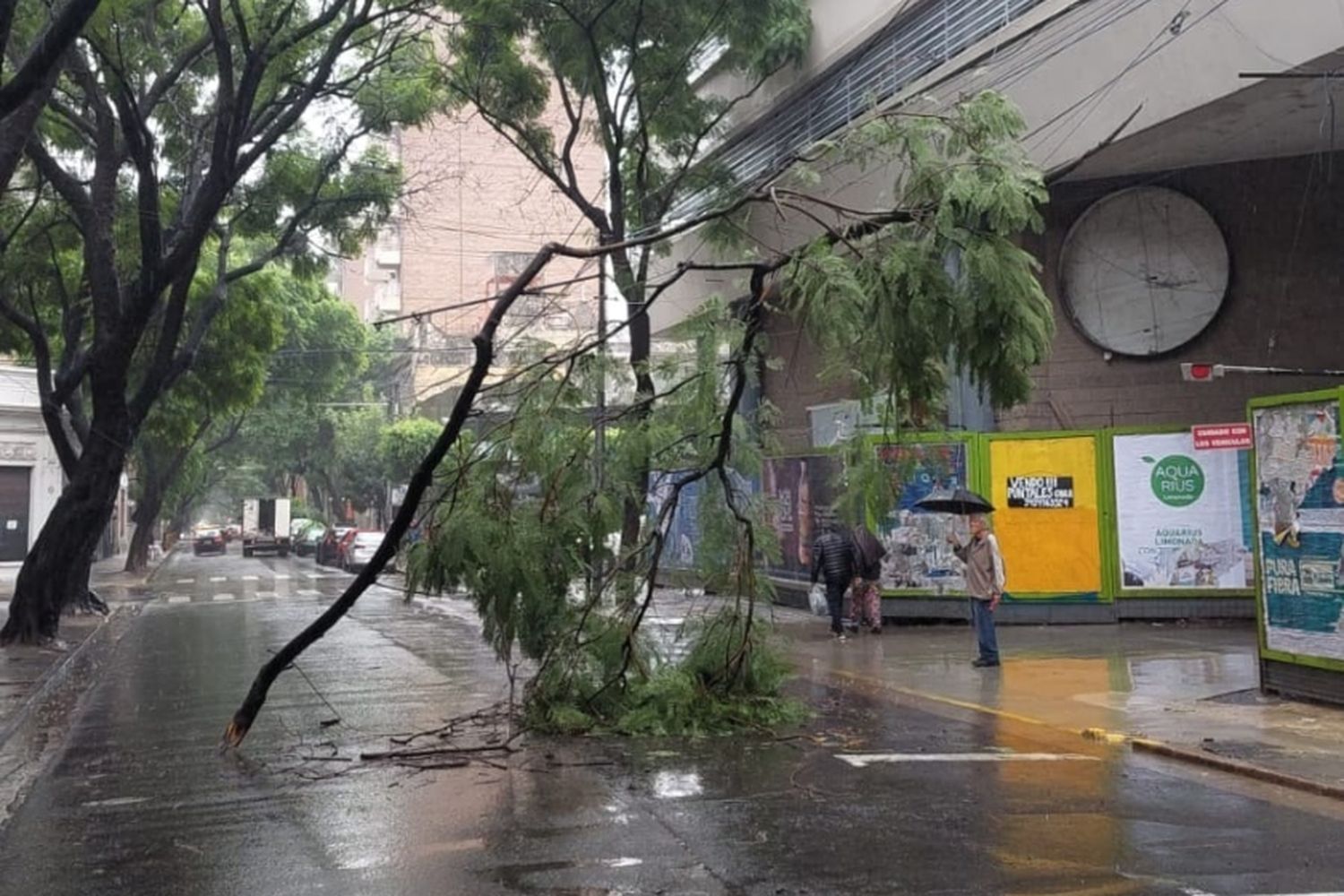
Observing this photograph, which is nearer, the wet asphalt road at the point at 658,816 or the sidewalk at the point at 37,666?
the wet asphalt road at the point at 658,816

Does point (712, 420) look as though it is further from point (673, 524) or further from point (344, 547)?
point (344, 547)

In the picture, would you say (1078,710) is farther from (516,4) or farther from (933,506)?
(516,4)

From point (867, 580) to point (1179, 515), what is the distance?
445 centimetres

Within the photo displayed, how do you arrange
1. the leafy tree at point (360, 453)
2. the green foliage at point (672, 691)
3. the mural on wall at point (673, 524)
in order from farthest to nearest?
the leafy tree at point (360, 453) < the mural on wall at point (673, 524) < the green foliage at point (672, 691)

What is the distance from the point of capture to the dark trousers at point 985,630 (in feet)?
44.2

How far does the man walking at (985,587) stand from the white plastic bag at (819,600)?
567 cm

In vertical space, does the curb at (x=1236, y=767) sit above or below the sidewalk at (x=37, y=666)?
below

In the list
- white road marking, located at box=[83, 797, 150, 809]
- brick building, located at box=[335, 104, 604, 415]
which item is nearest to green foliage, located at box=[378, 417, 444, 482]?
brick building, located at box=[335, 104, 604, 415]

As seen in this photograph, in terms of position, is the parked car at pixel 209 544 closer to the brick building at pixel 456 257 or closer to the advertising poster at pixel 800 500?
the brick building at pixel 456 257

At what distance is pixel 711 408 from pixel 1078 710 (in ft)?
14.2

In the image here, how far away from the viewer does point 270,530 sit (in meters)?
62.2

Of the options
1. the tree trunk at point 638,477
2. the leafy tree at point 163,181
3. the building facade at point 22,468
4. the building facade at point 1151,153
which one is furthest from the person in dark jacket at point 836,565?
the building facade at point 22,468

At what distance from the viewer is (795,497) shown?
20.3 m

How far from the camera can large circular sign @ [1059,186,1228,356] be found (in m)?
17.8
